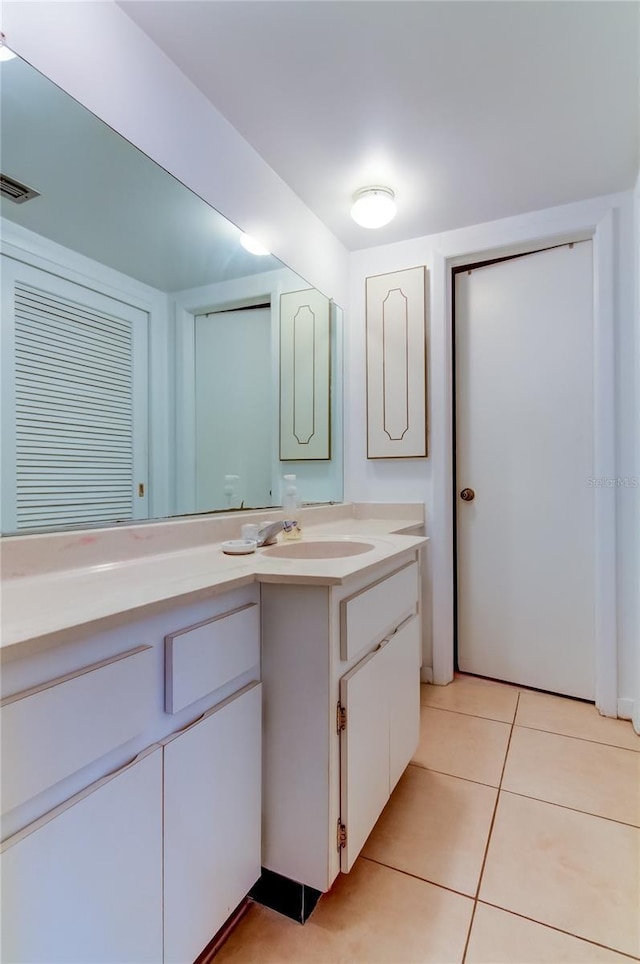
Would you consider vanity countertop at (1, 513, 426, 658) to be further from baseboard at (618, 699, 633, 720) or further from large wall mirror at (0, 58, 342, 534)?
baseboard at (618, 699, 633, 720)

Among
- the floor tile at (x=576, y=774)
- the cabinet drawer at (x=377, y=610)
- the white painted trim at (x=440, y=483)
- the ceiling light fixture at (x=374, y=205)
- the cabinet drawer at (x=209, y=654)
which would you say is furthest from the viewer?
the white painted trim at (x=440, y=483)

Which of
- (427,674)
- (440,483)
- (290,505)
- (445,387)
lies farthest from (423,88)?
(427,674)

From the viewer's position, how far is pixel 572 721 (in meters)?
1.89

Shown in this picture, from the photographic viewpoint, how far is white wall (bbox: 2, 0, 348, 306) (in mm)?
1007

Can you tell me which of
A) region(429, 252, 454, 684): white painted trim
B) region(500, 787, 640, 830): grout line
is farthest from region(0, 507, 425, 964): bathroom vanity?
region(429, 252, 454, 684): white painted trim

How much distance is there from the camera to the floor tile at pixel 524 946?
94 centimetres

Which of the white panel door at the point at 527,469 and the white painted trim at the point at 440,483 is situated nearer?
the white panel door at the point at 527,469

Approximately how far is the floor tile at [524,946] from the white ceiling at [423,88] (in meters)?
2.20

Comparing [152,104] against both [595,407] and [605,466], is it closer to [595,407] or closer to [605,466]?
[595,407]

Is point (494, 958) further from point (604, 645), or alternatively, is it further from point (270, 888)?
point (604, 645)

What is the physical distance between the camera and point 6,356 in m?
0.94

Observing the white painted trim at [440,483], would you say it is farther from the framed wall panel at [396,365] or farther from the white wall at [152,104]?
the white wall at [152,104]

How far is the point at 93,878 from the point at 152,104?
1.74m

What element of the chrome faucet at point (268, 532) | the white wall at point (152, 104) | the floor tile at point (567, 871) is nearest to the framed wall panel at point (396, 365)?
the white wall at point (152, 104)
